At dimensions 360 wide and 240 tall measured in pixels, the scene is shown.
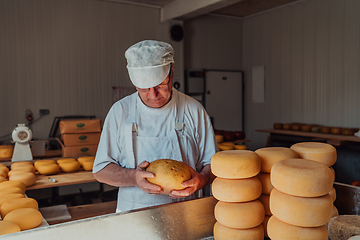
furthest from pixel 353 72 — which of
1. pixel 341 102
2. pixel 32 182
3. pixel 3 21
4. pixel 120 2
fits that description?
pixel 3 21

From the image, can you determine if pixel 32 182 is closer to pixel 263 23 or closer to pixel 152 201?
pixel 152 201

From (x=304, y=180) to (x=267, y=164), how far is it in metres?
0.20

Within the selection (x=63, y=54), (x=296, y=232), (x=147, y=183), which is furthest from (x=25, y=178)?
(x=63, y=54)

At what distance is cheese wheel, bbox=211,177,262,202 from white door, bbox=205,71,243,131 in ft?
18.7

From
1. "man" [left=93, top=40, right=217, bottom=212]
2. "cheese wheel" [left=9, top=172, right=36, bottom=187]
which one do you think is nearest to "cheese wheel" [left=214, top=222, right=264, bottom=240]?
"man" [left=93, top=40, right=217, bottom=212]

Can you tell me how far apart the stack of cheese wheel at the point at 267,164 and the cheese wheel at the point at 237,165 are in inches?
1.6

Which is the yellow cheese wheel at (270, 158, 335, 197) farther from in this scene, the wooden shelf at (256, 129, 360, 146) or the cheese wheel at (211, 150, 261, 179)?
the wooden shelf at (256, 129, 360, 146)

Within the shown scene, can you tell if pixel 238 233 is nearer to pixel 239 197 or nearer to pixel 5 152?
pixel 239 197

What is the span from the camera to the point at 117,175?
1.45 m

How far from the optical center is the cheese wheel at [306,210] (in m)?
0.72

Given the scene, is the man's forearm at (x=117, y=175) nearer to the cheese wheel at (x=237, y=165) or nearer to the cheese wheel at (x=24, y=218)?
the cheese wheel at (x=24, y=218)

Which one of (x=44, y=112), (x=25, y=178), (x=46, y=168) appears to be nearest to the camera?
(x=25, y=178)

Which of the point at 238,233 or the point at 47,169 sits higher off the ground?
the point at 238,233

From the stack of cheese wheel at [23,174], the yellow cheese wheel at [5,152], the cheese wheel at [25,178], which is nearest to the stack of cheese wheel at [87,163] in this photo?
the stack of cheese wheel at [23,174]
